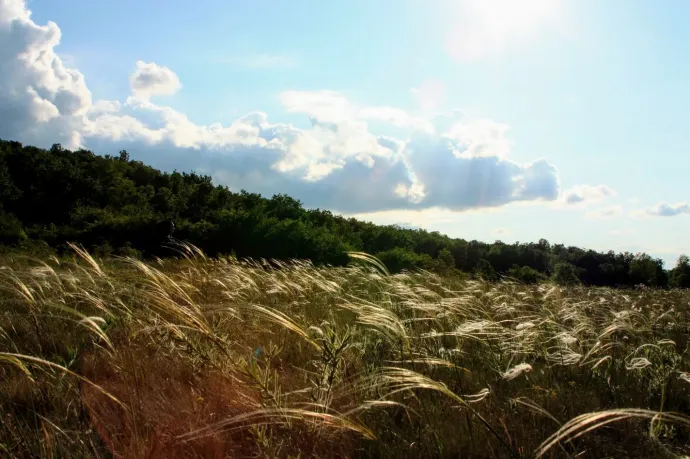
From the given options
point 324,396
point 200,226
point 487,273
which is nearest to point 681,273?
point 487,273

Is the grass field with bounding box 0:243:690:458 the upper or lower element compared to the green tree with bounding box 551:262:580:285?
lower

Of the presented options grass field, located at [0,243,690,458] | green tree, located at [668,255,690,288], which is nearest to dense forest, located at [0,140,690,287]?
green tree, located at [668,255,690,288]

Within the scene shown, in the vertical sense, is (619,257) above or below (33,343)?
above

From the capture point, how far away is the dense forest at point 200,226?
786 inches

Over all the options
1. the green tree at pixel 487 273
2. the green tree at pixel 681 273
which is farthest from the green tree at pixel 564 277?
the green tree at pixel 681 273

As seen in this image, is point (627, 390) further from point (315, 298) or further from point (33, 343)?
point (33, 343)

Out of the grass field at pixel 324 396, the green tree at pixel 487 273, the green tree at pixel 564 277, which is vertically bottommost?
the grass field at pixel 324 396

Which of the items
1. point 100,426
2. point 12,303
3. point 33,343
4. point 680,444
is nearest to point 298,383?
point 100,426

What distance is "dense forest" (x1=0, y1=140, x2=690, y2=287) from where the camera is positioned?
20.0 meters

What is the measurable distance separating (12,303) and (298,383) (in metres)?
3.17

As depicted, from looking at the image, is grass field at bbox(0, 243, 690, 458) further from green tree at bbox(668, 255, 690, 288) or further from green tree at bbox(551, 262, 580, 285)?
green tree at bbox(668, 255, 690, 288)

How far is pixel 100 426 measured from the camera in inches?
74.3

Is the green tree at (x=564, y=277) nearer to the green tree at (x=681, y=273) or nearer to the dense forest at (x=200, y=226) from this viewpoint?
the dense forest at (x=200, y=226)

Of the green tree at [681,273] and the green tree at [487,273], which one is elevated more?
the green tree at [681,273]
